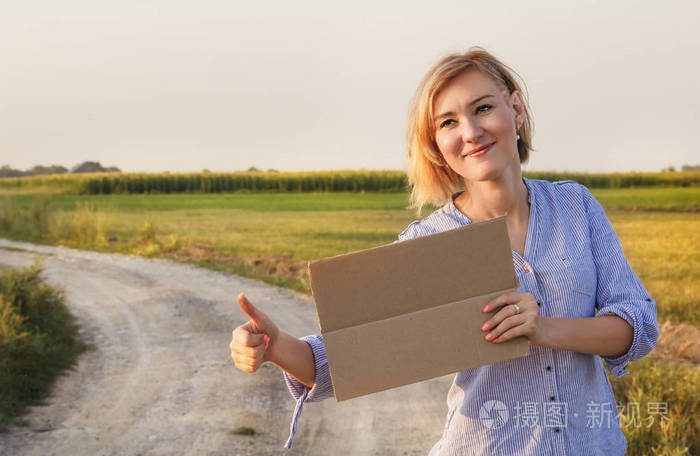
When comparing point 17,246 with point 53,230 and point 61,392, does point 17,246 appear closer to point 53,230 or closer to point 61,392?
point 53,230

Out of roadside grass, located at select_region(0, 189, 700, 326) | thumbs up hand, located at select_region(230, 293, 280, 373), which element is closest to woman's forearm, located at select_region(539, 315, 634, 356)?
thumbs up hand, located at select_region(230, 293, 280, 373)

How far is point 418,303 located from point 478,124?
55cm

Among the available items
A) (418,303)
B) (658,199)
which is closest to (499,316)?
(418,303)

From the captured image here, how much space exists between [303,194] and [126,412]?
38.9 meters

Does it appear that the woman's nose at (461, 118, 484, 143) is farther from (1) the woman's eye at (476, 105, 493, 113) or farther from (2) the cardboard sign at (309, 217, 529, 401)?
(2) the cardboard sign at (309, 217, 529, 401)

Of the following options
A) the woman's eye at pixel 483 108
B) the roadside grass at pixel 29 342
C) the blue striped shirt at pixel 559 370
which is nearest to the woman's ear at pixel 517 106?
the woman's eye at pixel 483 108

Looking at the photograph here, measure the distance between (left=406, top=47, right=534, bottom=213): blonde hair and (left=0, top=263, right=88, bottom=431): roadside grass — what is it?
4.62 meters

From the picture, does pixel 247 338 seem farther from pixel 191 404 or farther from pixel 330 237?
pixel 330 237

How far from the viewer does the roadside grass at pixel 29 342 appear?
19.9 ft

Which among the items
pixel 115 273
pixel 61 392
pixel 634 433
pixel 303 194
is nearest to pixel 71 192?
pixel 303 194

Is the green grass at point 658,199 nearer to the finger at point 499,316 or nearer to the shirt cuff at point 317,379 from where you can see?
the shirt cuff at point 317,379

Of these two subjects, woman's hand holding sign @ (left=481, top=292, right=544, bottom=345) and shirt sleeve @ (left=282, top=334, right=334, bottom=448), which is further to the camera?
shirt sleeve @ (left=282, top=334, right=334, bottom=448)

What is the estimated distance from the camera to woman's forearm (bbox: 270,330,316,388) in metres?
1.90

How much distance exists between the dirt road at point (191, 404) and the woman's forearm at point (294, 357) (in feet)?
9.81
